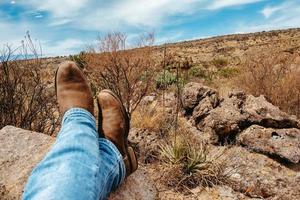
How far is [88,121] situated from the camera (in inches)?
91.1

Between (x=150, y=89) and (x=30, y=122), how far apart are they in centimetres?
420

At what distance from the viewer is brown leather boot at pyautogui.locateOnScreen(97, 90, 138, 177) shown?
8.50 feet

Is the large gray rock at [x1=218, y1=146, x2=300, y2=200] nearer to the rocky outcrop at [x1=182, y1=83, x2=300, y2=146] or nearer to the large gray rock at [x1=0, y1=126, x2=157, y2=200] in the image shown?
the rocky outcrop at [x1=182, y1=83, x2=300, y2=146]

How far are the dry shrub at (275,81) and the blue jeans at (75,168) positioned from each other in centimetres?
520

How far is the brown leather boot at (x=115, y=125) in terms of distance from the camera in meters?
2.59

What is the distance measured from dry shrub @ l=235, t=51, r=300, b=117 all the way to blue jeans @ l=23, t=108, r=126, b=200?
5.20 metres

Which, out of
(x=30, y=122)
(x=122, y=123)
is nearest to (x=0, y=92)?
(x=30, y=122)

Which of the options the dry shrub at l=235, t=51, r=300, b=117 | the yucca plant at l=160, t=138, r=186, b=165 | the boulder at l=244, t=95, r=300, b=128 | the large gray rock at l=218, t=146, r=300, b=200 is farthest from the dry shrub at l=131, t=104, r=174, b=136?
the dry shrub at l=235, t=51, r=300, b=117

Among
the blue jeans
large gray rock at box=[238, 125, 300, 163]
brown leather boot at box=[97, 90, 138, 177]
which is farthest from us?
large gray rock at box=[238, 125, 300, 163]

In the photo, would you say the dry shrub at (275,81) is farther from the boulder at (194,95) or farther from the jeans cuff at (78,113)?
the jeans cuff at (78,113)

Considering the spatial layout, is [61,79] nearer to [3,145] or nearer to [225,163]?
[3,145]

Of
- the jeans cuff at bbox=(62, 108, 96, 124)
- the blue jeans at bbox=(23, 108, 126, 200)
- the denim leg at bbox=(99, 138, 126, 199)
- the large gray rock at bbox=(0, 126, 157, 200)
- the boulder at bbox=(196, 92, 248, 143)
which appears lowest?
the boulder at bbox=(196, 92, 248, 143)

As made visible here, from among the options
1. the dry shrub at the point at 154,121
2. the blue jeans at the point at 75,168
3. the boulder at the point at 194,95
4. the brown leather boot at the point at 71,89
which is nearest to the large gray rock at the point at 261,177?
the dry shrub at the point at 154,121

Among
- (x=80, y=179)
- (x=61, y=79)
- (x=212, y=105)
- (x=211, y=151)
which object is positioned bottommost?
(x=211, y=151)
